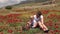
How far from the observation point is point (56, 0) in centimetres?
4719

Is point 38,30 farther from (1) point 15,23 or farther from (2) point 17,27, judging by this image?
(1) point 15,23

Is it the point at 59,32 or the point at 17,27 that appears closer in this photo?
the point at 59,32

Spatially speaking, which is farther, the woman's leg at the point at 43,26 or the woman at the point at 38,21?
the woman at the point at 38,21

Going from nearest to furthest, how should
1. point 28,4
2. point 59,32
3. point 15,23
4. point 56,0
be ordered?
point 59,32, point 15,23, point 28,4, point 56,0

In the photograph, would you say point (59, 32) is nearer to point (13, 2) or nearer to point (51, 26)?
point (51, 26)

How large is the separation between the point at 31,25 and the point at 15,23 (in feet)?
9.84

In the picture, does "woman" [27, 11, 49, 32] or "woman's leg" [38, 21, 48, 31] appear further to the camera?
"woman" [27, 11, 49, 32]

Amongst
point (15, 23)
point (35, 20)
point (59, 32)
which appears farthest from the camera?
point (15, 23)

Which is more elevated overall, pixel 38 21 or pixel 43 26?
pixel 38 21

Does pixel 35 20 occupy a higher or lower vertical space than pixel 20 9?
higher

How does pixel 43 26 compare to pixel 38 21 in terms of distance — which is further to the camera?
pixel 38 21

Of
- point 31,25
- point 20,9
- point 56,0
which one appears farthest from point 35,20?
point 56,0

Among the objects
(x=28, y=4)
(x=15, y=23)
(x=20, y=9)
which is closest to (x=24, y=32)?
(x=15, y=23)

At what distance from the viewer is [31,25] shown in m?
19.9
